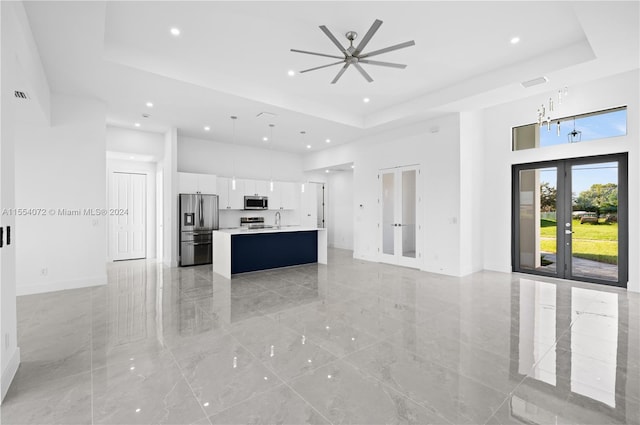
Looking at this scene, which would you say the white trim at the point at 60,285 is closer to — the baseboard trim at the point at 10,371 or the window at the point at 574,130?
the baseboard trim at the point at 10,371

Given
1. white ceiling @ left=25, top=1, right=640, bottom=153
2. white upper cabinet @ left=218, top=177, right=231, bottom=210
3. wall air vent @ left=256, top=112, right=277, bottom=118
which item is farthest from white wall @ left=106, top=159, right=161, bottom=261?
wall air vent @ left=256, top=112, right=277, bottom=118

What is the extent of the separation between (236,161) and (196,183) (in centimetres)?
164

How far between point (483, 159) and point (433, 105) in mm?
2038

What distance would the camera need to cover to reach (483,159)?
22.2 ft

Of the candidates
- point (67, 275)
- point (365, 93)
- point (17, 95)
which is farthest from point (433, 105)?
point (67, 275)

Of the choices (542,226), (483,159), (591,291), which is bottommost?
(591,291)

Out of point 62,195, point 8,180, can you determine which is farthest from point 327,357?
point 62,195

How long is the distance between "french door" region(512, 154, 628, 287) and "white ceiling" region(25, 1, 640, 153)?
1.90 metres

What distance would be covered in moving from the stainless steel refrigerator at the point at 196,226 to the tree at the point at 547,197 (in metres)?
7.28

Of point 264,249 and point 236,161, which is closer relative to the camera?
point 264,249

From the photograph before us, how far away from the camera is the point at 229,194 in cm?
817

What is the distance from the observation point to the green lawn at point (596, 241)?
5297mm

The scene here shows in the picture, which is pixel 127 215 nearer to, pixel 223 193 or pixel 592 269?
pixel 223 193

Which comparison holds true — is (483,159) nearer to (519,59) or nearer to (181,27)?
(519,59)
